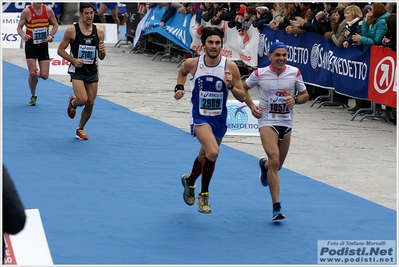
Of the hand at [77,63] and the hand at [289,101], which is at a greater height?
the hand at [289,101]

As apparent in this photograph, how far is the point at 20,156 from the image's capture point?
11617mm

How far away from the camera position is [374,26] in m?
14.9

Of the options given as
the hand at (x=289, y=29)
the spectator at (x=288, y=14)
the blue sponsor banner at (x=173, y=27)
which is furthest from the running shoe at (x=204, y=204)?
the blue sponsor banner at (x=173, y=27)

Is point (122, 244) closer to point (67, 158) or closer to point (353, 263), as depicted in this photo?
point (353, 263)

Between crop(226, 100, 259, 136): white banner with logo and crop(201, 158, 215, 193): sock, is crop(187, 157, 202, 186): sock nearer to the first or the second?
crop(201, 158, 215, 193): sock

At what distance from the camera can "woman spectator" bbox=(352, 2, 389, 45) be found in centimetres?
1470

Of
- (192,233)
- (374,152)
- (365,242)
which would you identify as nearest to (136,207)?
(192,233)

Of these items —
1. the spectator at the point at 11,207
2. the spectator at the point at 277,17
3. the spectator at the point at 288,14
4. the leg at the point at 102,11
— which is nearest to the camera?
the spectator at the point at 11,207

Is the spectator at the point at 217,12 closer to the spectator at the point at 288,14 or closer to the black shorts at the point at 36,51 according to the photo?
the spectator at the point at 288,14

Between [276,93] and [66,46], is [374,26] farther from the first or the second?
[276,93]

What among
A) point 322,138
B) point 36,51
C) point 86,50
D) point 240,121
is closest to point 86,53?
point 86,50

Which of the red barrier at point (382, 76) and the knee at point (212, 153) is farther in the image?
the red barrier at point (382, 76)

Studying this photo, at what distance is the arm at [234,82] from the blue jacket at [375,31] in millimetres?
6344

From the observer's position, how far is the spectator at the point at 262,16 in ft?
62.2
